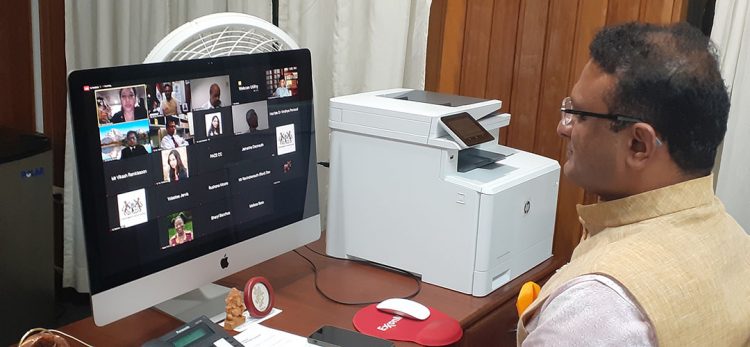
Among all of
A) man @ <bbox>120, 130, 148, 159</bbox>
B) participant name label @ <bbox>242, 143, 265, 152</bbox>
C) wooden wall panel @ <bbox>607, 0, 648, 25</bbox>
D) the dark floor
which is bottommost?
the dark floor

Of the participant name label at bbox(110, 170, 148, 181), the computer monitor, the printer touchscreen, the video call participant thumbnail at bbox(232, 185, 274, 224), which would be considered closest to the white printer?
the printer touchscreen

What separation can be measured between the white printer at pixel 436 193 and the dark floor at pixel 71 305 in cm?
168

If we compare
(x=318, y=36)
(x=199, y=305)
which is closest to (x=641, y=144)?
(x=199, y=305)

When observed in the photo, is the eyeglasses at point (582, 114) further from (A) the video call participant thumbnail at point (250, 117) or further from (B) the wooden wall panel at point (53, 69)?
(B) the wooden wall panel at point (53, 69)

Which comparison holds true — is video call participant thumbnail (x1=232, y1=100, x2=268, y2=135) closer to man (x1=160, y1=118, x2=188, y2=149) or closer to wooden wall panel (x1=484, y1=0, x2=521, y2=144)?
man (x1=160, y1=118, x2=188, y2=149)

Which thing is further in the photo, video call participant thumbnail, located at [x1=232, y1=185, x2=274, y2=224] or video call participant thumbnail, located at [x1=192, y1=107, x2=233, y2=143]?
video call participant thumbnail, located at [x1=232, y1=185, x2=274, y2=224]

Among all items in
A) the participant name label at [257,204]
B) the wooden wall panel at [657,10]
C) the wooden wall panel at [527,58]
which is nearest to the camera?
the participant name label at [257,204]

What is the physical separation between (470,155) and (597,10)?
70 cm

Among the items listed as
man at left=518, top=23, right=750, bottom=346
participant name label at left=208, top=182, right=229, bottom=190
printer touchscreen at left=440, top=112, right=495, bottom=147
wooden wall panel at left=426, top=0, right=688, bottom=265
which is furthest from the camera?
wooden wall panel at left=426, top=0, right=688, bottom=265

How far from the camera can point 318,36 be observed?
271 cm

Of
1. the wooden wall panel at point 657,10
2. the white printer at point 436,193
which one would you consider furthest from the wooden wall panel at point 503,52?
the white printer at point 436,193

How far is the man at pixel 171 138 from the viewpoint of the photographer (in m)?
1.47

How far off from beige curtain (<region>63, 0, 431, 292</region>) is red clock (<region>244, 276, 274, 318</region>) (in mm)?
1043

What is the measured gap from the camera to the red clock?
1607 millimetres
